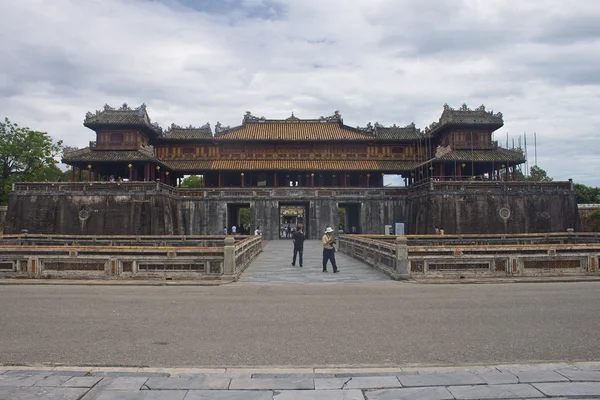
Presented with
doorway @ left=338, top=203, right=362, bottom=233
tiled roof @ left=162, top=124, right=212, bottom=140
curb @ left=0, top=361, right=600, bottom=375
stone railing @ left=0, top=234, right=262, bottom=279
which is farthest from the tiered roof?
curb @ left=0, top=361, right=600, bottom=375

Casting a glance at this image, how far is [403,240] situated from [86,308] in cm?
929

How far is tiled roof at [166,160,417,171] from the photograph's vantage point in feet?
151

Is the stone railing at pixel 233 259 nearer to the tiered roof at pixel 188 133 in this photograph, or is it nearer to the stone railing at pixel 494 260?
the stone railing at pixel 494 260

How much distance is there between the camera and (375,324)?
7.77m

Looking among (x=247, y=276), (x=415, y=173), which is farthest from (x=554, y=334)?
(x=415, y=173)

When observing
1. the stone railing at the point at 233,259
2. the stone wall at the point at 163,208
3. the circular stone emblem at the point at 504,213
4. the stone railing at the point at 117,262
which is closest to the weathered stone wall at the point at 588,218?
the stone wall at the point at 163,208

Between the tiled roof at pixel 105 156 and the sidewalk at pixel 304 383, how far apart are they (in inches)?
1501

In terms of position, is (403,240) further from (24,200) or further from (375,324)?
(24,200)

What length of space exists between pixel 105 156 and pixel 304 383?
41797 millimetres

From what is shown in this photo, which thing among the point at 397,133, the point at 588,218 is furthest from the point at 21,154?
the point at 588,218

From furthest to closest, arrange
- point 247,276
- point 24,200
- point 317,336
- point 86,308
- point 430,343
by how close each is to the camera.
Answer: point 24,200
point 247,276
point 86,308
point 317,336
point 430,343

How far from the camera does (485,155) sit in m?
42.7

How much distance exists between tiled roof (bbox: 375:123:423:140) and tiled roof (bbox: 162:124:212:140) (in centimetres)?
1874

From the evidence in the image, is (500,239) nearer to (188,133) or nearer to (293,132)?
(293,132)
